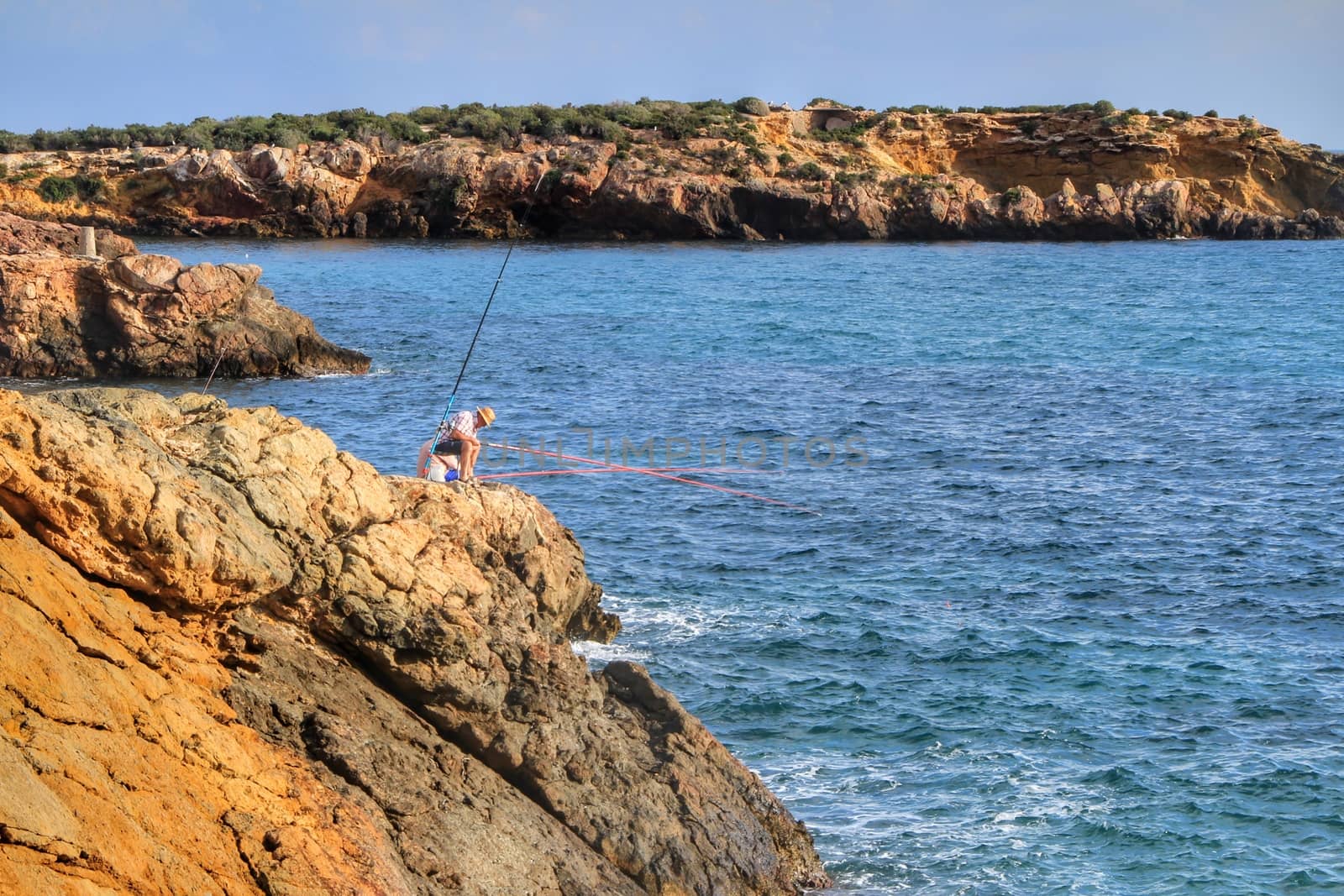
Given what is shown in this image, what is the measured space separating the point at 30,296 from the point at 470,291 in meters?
21.7

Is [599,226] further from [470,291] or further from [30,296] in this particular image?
[30,296]

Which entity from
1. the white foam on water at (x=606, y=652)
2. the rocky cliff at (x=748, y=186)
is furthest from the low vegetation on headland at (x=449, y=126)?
the white foam on water at (x=606, y=652)

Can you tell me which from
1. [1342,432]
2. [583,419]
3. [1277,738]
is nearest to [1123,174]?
[1342,432]

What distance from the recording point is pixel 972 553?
19562 mm

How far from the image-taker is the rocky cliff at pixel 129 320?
94.0 ft

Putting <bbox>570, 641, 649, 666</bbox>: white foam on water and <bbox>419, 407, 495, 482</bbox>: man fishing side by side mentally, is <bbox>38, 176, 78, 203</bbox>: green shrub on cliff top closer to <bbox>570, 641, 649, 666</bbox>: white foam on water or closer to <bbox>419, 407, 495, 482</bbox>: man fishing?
<bbox>570, 641, 649, 666</bbox>: white foam on water

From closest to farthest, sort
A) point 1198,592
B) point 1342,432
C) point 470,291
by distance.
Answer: point 1198,592, point 1342,432, point 470,291

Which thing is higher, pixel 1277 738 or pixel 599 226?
pixel 599 226

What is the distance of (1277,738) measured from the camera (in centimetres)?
1363

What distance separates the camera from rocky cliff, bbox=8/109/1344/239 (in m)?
69.9

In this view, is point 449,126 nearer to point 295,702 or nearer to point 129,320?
point 129,320

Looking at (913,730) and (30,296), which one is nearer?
(913,730)

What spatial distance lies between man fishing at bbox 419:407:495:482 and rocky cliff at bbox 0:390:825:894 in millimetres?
1738

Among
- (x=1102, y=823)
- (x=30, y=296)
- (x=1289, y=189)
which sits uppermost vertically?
(x=1289, y=189)
